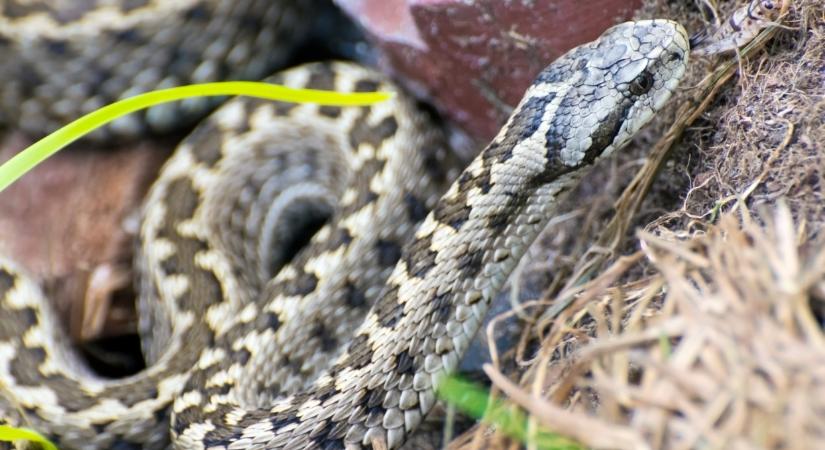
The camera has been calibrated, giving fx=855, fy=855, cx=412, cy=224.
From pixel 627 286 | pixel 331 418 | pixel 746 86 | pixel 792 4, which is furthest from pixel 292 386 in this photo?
pixel 792 4

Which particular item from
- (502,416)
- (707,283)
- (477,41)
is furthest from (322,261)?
(707,283)

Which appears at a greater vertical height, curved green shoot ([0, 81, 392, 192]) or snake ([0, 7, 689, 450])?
curved green shoot ([0, 81, 392, 192])

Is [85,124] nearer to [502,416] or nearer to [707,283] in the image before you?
[502,416]

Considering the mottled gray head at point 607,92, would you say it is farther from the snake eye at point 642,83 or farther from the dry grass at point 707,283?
the dry grass at point 707,283

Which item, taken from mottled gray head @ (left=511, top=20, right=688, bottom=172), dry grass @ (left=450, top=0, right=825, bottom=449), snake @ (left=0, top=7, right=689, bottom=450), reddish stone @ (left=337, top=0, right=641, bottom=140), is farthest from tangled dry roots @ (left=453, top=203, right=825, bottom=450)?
reddish stone @ (left=337, top=0, right=641, bottom=140)

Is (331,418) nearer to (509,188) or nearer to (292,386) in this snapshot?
(292,386)

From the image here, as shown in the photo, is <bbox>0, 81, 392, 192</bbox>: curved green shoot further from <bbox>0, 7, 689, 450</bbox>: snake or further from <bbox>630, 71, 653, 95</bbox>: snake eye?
<bbox>630, 71, 653, 95</bbox>: snake eye

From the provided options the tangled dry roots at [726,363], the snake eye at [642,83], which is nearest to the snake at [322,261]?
the snake eye at [642,83]
